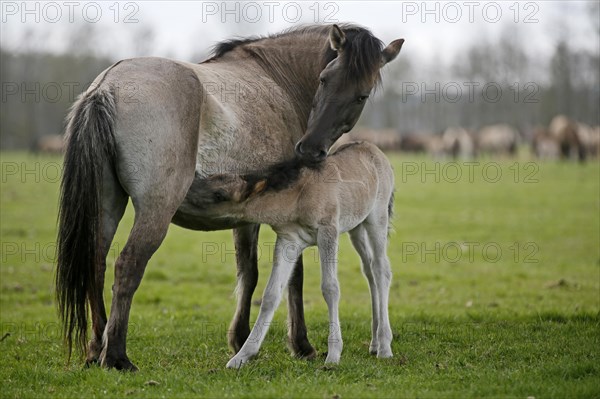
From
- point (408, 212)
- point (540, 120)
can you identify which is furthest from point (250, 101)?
point (540, 120)

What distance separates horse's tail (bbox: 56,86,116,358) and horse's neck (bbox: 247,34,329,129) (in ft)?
7.70

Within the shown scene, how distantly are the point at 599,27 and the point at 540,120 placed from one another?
27286 mm

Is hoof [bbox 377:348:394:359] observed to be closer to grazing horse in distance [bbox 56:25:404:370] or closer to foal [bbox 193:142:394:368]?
foal [bbox 193:142:394:368]

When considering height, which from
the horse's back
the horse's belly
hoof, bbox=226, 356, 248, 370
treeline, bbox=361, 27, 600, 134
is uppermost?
the horse's back

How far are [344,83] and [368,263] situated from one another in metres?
1.86

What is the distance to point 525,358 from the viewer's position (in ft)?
22.6

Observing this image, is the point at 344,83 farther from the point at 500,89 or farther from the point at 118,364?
the point at 500,89

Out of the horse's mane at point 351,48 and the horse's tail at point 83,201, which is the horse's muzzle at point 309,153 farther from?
the horse's tail at point 83,201

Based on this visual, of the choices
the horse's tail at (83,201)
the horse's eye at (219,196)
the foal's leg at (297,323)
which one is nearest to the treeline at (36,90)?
the foal's leg at (297,323)

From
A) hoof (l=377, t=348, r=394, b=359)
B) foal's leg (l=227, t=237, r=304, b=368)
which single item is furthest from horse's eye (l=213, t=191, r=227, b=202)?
hoof (l=377, t=348, r=394, b=359)

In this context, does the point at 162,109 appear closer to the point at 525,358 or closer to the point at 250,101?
the point at 250,101

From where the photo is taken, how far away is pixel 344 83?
722 cm

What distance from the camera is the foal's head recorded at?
711cm

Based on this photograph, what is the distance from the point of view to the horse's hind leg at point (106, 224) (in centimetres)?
604
